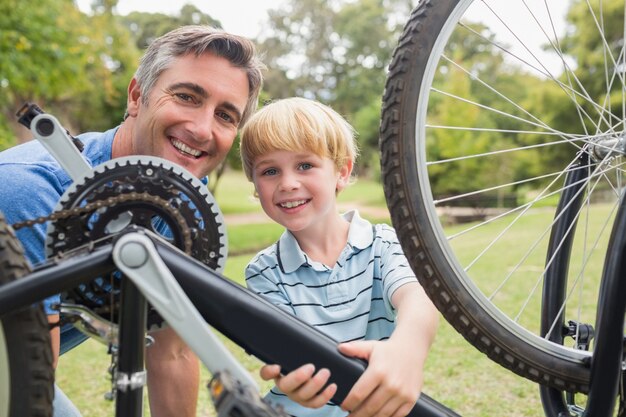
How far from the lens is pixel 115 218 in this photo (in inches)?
37.3

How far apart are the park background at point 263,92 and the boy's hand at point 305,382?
0.83m

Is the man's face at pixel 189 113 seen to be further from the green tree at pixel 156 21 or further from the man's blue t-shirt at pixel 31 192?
the green tree at pixel 156 21

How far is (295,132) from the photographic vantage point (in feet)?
4.49

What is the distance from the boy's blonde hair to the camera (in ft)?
4.48

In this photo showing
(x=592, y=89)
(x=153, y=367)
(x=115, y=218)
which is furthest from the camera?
(x=592, y=89)

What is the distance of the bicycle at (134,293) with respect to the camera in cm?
82

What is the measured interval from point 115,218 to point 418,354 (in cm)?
57

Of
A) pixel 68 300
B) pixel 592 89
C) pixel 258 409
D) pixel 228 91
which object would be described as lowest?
pixel 258 409

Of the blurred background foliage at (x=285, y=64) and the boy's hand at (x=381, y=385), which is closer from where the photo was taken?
the boy's hand at (x=381, y=385)

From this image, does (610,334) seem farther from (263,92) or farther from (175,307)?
(263,92)

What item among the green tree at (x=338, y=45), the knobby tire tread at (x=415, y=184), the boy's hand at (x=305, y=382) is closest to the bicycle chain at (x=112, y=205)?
the boy's hand at (x=305, y=382)

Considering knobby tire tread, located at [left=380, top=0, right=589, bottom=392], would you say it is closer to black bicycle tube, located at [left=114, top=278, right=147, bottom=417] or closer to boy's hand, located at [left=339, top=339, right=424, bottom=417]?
boy's hand, located at [left=339, top=339, right=424, bottom=417]

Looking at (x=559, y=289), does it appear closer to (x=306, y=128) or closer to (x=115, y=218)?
(x=306, y=128)

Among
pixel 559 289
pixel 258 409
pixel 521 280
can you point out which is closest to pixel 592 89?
pixel 521 280
